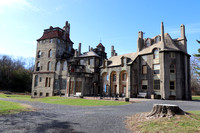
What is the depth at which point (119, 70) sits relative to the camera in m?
32.7

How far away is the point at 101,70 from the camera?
3647 cm

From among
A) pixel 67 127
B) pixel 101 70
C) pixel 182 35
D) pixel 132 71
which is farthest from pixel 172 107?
pixel 101 70

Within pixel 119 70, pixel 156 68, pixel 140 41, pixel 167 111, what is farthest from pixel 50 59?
pixel 167 111

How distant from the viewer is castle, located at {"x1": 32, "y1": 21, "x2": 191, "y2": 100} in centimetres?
2784

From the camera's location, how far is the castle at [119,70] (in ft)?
91.4

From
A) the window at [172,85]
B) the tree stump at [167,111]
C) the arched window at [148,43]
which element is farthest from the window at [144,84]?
the tree stump at [167,111]

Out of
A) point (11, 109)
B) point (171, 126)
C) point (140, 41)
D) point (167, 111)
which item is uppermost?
point (140, 41)

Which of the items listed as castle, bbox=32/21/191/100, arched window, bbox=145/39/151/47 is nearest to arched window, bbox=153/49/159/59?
castle, bbox=32/21/191/100

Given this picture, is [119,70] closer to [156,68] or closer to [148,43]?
[156,68]

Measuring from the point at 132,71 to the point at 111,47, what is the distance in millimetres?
13648

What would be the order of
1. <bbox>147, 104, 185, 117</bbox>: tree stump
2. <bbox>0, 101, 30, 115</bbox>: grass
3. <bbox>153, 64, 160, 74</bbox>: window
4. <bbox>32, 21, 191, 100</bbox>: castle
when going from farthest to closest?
<bbox>153, 64, 160, 74</bbox>: window, <bbox>32, 21, 191, 100</bbox>: castle, <bbox>0, 101, 30, 115</bbox>: grass, <bbox>147, 104, 185, 117</bbox>: tree stump

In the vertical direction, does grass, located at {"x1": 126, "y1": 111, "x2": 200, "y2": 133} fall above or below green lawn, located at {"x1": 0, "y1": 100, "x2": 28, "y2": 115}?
above

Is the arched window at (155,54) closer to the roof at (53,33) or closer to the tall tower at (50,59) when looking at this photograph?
the tall tower at (50,59)

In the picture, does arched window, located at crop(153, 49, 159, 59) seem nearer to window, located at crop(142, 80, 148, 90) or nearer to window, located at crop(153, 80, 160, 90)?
window, located at crop(153, 80, 160, 90)
